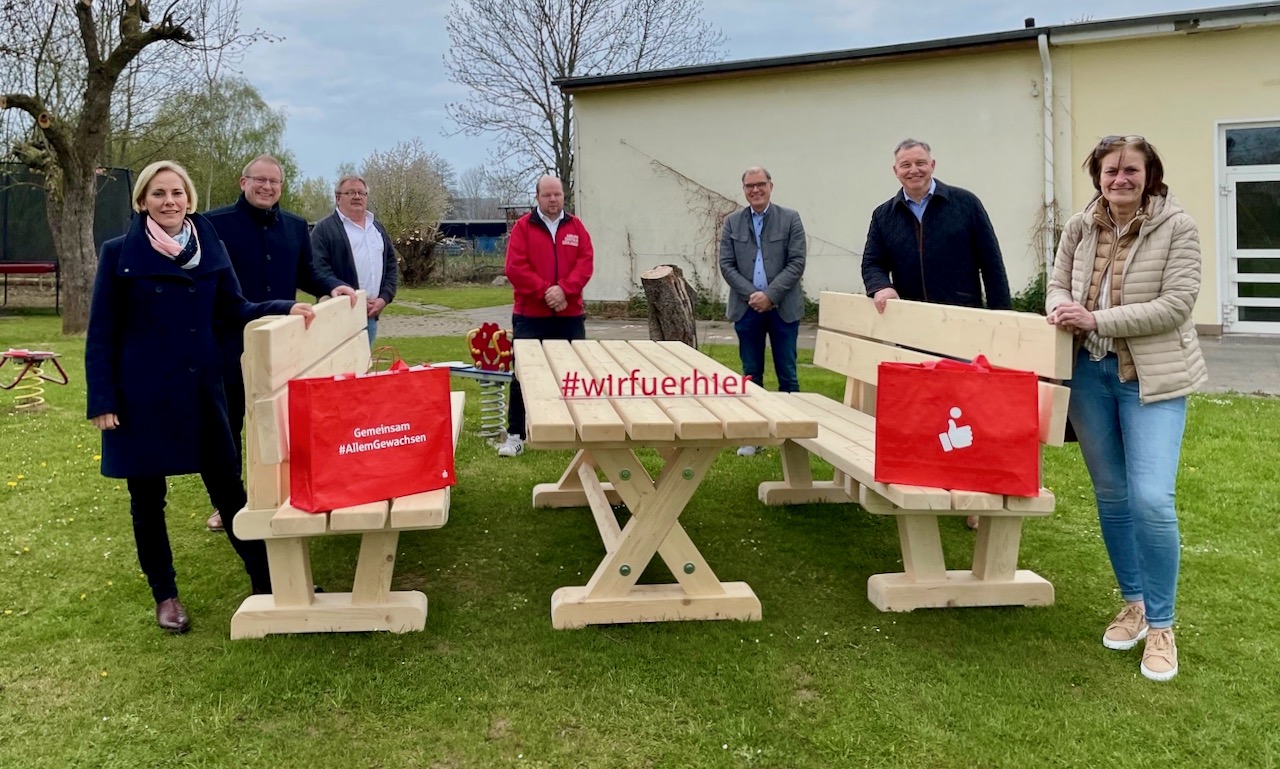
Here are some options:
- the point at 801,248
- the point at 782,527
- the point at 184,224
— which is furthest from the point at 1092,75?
the point at 184,224

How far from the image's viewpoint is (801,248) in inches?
244

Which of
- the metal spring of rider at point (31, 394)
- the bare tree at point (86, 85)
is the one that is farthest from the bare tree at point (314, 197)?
the metal spring of rider at point (31, 394)

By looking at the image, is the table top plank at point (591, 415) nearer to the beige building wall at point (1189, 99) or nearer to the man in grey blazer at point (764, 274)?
the man in grey blazer at point (764, 274)

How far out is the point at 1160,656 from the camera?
10.1ft

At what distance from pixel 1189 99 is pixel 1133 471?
1112 cm

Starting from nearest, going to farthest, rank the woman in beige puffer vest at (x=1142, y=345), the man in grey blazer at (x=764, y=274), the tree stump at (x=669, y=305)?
the woman in beige puffer vest at (x=1142, y=345)
the man in grey blazer at (x=764, y=274)
the tree stump at (x=669, y=305)

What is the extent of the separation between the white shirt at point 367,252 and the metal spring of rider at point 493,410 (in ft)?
3.43

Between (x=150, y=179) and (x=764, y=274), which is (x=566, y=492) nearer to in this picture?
(x=764, y=274)

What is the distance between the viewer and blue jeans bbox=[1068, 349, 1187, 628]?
304cm

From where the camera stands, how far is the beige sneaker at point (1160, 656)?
9.95 feet

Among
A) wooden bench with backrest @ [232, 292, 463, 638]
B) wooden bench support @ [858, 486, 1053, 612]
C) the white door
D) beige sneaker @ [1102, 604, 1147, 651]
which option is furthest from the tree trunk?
the white door

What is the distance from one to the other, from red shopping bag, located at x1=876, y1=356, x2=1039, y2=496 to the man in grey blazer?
2746 millimetres

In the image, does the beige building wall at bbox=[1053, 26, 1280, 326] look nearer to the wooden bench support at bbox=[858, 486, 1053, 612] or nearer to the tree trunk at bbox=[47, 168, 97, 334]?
the wooden bench support at bbox=[858, 486, 1053, 612]

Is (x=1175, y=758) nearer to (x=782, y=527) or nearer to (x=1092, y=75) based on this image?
(x=782, y=527)
